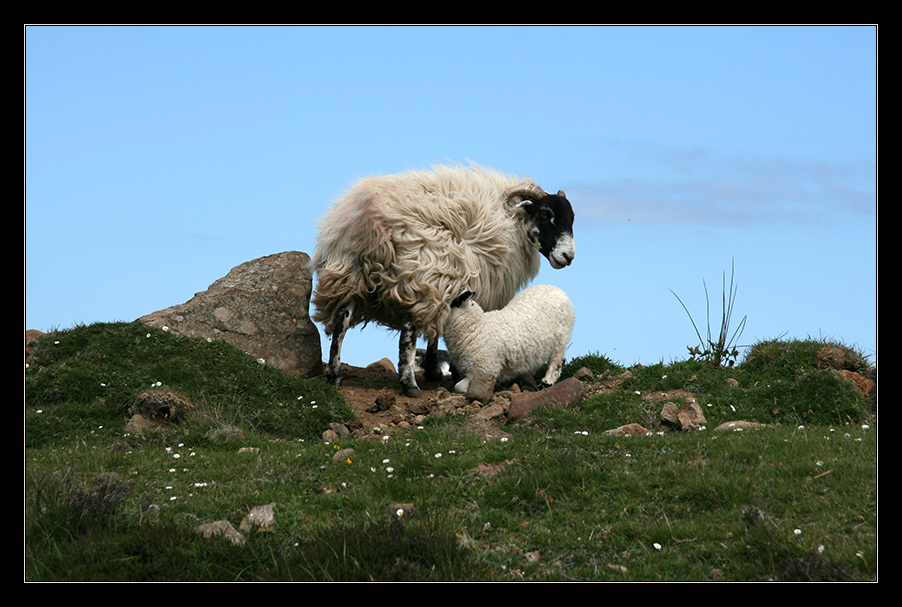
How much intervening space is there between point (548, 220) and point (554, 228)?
16 centimetres

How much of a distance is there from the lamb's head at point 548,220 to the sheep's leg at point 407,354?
2.79 metres

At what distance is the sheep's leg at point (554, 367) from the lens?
12.4 m

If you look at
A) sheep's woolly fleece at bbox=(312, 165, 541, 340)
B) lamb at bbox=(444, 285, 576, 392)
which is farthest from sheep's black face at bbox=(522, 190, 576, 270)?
lamb at bbox=(444, 285, 576, 392)

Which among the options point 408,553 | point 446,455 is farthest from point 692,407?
point 408,553

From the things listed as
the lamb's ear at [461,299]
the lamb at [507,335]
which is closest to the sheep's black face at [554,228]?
the lamb at [507,335]

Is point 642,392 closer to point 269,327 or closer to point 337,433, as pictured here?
point 337,433

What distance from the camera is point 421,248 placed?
11.9 metres

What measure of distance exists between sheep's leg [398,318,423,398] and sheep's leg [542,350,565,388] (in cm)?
196

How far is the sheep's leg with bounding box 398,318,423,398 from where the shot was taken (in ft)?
38.8

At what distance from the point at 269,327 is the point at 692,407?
20.6ft

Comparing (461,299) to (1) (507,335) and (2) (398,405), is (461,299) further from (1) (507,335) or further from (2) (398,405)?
(2) (398,405)

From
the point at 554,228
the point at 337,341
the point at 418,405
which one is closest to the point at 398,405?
the point at 418,405
